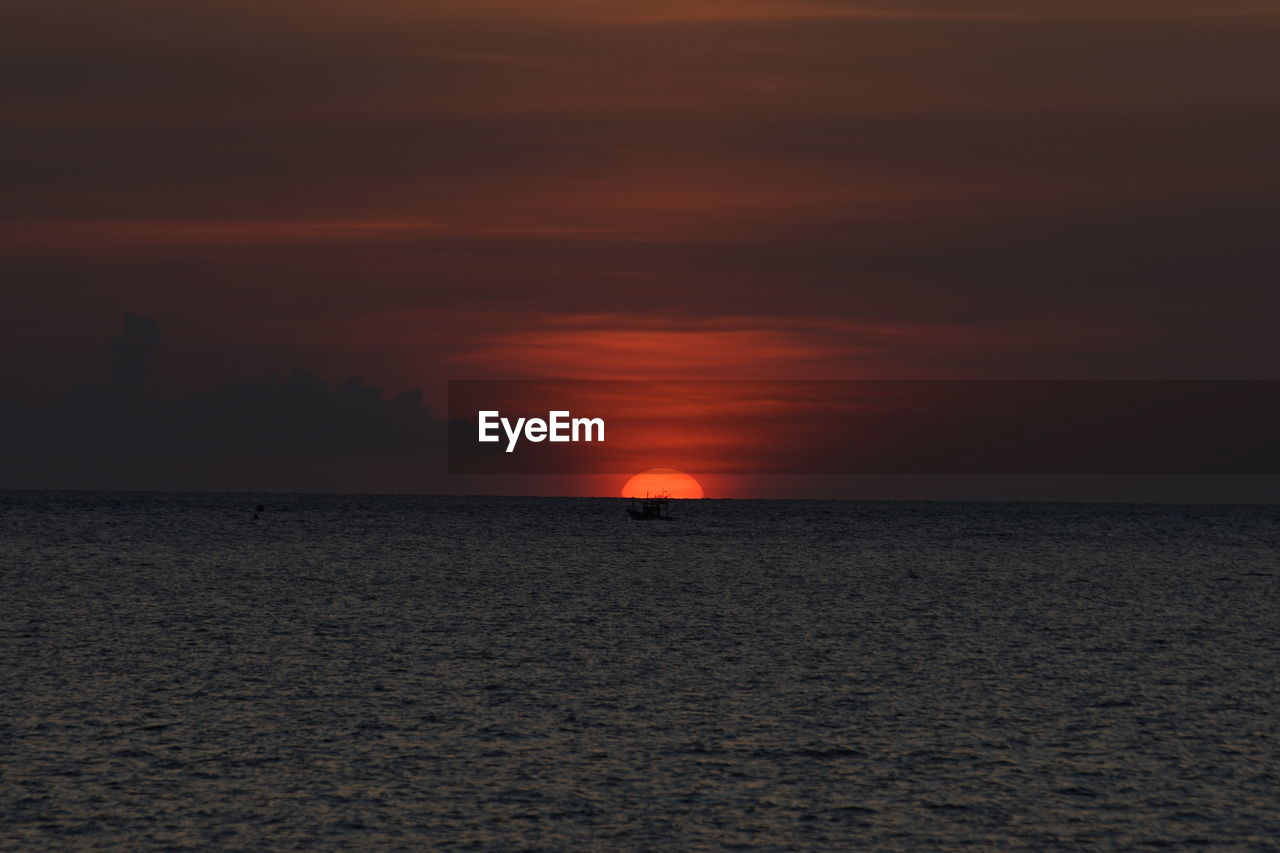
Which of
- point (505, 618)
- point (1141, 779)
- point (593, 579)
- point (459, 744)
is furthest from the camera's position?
point (593, 579)

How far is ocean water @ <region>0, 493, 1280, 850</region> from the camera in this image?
36.4m

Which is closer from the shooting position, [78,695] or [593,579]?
[78,695]

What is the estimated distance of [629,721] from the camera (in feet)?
167

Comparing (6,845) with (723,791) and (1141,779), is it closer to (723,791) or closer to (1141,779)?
(723,791)

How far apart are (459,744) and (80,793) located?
11959 millimetres

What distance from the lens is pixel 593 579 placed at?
420 feet

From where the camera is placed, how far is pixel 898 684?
61.2m

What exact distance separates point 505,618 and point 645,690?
32.2 metres

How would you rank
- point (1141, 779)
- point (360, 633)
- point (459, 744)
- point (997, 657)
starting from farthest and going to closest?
point (360, 633) < point (997, 657) < point (459, 744) < point (1141, 779)

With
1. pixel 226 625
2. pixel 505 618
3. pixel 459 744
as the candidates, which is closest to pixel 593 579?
pixel 505 618

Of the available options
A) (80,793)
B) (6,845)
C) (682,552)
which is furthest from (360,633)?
(682,552)

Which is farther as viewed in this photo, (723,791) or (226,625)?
(226,625)

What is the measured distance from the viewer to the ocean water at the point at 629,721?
36.4 m

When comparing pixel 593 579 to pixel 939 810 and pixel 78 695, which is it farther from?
pixel 939 810
